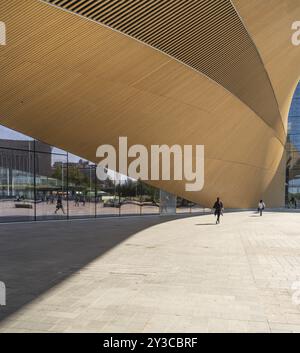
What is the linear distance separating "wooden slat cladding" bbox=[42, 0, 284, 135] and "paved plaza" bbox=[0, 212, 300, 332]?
648 centimetres

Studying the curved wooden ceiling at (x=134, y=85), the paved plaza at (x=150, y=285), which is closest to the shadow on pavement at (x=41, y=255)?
the paved plaza at (x=150, y=285)

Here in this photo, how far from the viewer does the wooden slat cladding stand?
33.3ft

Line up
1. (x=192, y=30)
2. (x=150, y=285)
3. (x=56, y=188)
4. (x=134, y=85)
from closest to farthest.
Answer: (x=150, y=285) → (x=192, y=30) → (x=134, y=85) → (x=56, y=188)

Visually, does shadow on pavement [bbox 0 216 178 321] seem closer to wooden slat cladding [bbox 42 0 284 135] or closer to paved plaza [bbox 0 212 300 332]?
paved plaza [bbox 0 212 300 332]

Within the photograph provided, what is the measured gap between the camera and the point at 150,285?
6.44 m

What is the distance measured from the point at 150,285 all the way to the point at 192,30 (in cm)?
913

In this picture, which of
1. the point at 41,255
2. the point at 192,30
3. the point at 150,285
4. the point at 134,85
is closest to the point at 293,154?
the point at 134,85

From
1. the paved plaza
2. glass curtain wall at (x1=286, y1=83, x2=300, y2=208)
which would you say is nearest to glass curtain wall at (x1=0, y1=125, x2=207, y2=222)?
the paved plaza

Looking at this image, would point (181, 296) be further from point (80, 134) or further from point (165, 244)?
point (80, 134)

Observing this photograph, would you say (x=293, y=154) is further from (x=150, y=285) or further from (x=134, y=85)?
(x=150, y=285)

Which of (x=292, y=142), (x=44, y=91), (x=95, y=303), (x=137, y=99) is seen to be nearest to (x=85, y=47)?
(x=44, y=91)

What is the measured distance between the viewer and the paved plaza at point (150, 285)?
15.1 ft

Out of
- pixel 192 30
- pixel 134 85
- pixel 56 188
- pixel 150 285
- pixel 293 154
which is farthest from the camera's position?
pixel 293 154
